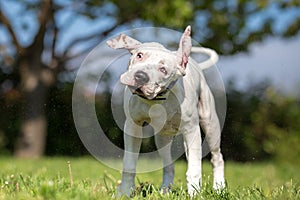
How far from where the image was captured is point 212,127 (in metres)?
4.20

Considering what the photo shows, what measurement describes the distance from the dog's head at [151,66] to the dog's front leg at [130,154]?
1.34 ft

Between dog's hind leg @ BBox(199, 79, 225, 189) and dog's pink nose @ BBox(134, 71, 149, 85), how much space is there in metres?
0.97

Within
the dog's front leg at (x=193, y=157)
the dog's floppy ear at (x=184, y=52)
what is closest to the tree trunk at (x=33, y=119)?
the dog's front leg at (x=193, y=157)

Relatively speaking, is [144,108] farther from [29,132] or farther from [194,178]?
[29,132]

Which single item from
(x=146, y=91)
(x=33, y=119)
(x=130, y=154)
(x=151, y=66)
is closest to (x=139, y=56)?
(x=151, y=66)

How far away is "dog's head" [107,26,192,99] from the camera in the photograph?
3.16 metres

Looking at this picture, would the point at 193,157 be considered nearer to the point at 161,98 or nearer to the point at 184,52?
the point at 161,98

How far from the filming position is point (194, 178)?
360 centimetres

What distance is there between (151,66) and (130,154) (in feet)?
2.28

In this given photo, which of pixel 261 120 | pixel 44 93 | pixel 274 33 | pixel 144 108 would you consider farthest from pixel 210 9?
pixel 144 108

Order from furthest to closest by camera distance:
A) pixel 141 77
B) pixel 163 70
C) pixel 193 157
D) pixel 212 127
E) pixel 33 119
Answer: pixel 33 119
pixel 212 127
pixel 193 157
pixel 163 70
pixel 141 77

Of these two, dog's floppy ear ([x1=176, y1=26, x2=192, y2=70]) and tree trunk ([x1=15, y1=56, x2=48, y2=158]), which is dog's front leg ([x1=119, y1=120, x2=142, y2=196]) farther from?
tree trunk ([x1=15, y1=56, x2=48, y2=158])

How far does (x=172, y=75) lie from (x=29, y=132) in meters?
10.2

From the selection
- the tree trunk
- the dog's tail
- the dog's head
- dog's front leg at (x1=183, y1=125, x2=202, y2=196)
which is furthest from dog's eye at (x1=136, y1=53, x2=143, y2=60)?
the tree trunk
